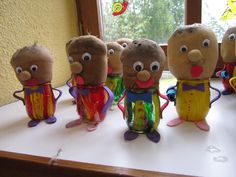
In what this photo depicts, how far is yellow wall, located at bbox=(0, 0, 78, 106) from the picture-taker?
0.71 meters

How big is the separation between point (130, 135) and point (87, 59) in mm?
191

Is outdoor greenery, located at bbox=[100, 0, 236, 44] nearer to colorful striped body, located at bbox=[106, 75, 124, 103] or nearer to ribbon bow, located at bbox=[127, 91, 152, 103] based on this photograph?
colorful striped body, located at bbox=[106, 75, 124, 103]

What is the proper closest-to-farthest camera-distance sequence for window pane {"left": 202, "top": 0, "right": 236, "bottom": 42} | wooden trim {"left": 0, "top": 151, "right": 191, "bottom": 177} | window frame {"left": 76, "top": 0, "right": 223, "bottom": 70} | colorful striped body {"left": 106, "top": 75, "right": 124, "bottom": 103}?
wooden trim {"left": 0, "top": 151, "right": 191, "bottom": 177}, colorful striped body {"left": 106, "top": 75, "right": 124, "bottom": 103}, window pane {"left": 202, "top": 0, "right": 236, "bottom": 42}, window frame {"left": 76, "top": 0, "right": 223, "bottom": 70}

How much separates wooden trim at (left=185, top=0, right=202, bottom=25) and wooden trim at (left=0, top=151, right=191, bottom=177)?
71 cm

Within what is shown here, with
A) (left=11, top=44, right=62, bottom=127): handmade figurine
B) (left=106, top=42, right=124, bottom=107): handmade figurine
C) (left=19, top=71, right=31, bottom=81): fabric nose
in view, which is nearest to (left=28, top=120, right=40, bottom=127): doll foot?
(left=11, top=44, right=62, bottom=127): handmade figurine

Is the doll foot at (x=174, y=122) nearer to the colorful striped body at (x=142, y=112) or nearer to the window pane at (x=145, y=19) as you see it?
the colorful striped body at (x=142, y=112)

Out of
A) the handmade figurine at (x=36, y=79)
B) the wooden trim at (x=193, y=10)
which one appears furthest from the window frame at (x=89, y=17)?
the handmade figurine at (x=36, y=79)

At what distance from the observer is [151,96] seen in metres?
0.46

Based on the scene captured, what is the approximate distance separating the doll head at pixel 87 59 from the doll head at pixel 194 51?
16 cm

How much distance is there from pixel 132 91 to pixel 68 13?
2.22 ft

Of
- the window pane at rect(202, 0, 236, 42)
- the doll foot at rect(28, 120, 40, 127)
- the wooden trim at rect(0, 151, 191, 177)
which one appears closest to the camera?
the wooden trim at rect(0, 151, 191, 177)

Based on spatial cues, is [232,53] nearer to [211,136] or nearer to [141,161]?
[211,136]

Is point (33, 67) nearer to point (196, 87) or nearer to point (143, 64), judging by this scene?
point (143, 64)

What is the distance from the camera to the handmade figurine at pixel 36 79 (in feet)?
1.70
